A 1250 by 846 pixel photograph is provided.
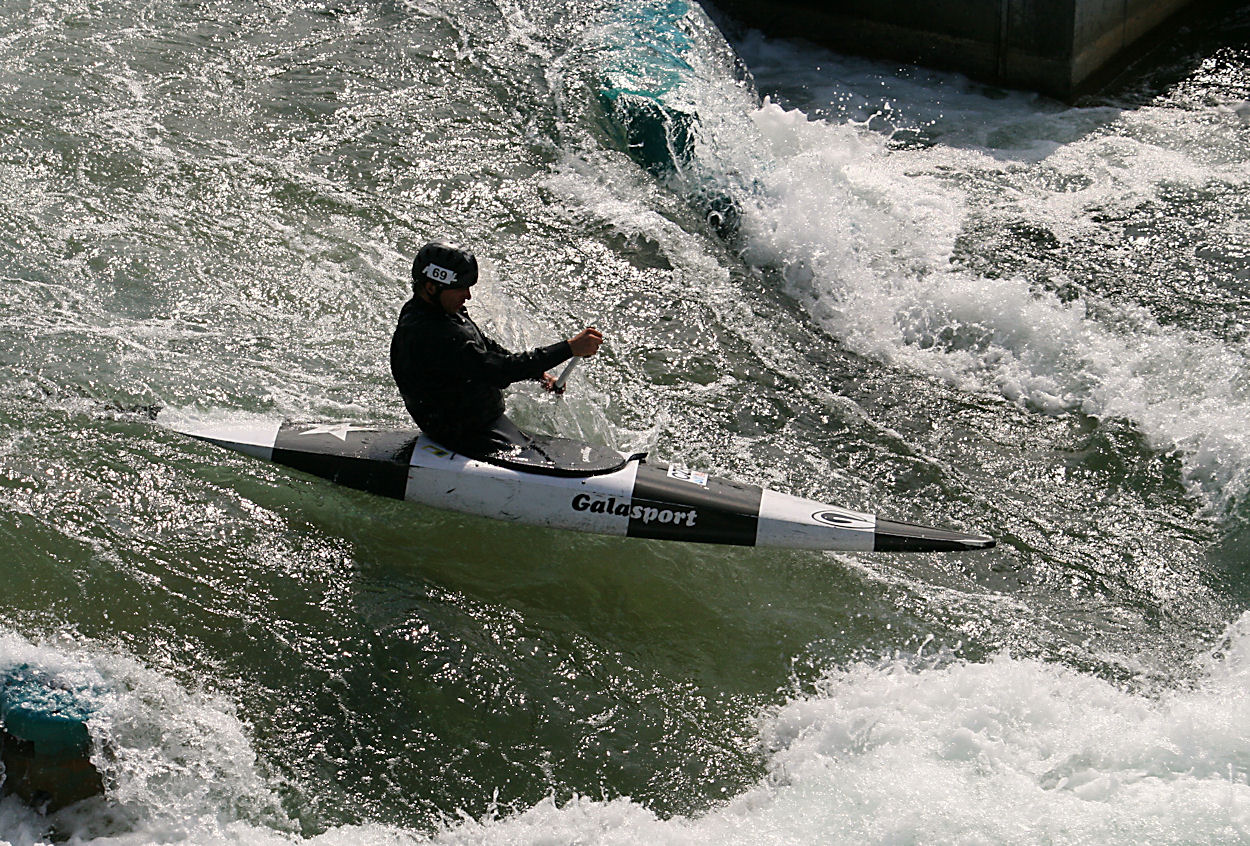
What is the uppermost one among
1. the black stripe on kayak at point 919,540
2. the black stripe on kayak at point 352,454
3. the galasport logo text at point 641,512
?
the black stripe on kayak at point 352,454

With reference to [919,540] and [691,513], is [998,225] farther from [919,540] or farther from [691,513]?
[691,513]

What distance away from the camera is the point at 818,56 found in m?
11.8

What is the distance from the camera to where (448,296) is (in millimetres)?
5219

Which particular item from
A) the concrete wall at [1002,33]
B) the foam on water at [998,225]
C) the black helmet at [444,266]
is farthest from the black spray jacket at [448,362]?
the concrete wall at [1002,33]

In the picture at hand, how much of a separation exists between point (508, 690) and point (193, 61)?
710 centimetres

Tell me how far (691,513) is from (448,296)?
1.44m

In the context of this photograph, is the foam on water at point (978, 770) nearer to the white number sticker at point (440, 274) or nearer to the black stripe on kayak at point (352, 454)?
the black stripe on kayak at point (352, 454)

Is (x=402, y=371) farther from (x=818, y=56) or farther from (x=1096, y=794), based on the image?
(x=818, y=56)

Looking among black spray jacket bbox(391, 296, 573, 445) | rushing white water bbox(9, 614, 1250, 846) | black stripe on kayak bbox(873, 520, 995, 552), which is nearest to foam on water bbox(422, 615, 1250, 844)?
rushing white water bbox(9, 614, 1250, 846)

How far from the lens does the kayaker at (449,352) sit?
517 cm

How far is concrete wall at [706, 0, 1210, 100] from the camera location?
10.4 metres

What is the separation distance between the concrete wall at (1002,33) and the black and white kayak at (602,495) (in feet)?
21.7

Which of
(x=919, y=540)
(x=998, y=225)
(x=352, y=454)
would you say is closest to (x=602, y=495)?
(x=352, y=454)

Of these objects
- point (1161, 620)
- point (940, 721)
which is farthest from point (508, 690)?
point (1161, 620)
